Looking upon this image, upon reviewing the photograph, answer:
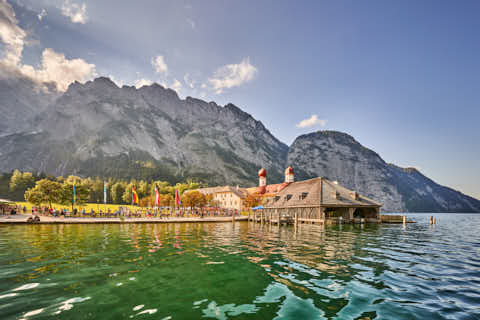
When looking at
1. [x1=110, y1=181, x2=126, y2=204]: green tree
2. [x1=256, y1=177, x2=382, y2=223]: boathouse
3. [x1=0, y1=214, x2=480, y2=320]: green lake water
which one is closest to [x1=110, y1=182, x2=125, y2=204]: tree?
[x1=110, y1=181, x2=126, y2=204]: green tree

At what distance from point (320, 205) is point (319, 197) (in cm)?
242

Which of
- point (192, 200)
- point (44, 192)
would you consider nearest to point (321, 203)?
point (192, 200)

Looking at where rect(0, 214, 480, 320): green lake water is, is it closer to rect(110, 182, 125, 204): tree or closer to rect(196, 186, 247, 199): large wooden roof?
rect(196, 186, 247, 199): large wooden roof

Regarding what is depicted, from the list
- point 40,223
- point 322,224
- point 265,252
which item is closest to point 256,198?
point 322,224

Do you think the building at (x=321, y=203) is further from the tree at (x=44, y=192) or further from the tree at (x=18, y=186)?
the tree at (x=18, y=186)

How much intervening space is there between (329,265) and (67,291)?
12.3 metres

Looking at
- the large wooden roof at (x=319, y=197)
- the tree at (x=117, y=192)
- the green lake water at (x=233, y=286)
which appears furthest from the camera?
the tree at (x=117, y=192)

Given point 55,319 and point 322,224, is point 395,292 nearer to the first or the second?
point 55,319

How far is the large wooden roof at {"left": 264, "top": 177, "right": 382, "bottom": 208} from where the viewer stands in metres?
43.6

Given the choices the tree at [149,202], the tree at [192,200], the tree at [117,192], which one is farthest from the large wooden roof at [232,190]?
the tree at [117,192]

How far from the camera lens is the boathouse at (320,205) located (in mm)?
42656

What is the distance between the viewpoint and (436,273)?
11.6 m

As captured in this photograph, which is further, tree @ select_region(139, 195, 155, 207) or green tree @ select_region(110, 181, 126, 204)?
green tree @ select_region(110, 181, 126, 204)

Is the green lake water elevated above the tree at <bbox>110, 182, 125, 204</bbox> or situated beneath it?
elevated above
